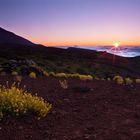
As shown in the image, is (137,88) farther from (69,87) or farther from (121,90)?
(69,87)

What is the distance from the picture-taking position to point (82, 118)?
8.45 metres

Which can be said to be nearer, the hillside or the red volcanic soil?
the red volcanic soil

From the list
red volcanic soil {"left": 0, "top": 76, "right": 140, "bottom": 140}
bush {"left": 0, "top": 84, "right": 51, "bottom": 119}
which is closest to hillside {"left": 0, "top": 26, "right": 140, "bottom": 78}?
red volcanic soil {"left": 0, "top": 76, "right": 140, "bottom": 140}

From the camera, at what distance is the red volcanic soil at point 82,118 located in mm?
7145

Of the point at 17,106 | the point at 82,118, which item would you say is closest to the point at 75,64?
the point at 82,118

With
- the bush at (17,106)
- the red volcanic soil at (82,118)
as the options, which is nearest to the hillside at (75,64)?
the red volcanic soil at (82,118)

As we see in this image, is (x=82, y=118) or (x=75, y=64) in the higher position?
(x=82, y=118)

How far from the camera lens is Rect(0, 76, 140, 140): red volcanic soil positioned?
7.14 meters

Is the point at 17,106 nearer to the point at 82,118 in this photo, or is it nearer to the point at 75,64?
the point at 82,118

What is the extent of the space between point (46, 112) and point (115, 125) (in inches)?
69.6

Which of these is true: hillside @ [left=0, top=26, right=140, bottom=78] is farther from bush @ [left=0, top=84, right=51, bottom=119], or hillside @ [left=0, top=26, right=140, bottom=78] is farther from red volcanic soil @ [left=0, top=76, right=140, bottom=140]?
bush @ [left=0, top=84, right=51, bottom=119]

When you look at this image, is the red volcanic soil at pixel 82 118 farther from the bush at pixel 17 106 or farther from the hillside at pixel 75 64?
the hillside at pixel 75 64

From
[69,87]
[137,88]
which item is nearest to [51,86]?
[69,87]

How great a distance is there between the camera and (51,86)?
12.7 metres
